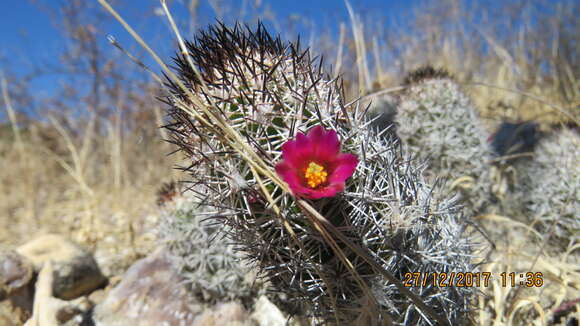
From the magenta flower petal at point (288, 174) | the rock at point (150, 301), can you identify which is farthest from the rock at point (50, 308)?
the magenta flower petal at point (288, 174)

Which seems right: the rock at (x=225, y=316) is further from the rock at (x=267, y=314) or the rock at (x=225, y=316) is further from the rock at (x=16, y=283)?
the rock at (x=16, y=283)

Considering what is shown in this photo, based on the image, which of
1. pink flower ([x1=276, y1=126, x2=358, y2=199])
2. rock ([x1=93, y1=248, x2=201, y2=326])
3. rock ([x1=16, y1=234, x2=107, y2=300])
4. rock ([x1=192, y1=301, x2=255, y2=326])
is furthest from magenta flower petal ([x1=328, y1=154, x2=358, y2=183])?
rock ([x1=16, y1=234, x2=107, y2=300])

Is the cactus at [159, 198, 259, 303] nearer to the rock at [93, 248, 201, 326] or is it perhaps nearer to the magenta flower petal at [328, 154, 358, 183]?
the rock at [93, 248, 201, 326]

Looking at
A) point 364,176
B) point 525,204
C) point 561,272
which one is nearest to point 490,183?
point 525,204

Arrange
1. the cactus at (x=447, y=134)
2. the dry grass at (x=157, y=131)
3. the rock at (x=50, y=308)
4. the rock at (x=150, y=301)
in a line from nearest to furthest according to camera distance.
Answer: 1. the rock at (x=50, y=308)
2. the rock at (x=150, y=301)
3. the cactus at (x=447, y=134)
4. the dry grass at (x=157, y=131)

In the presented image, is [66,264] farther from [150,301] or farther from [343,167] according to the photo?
[343,167]

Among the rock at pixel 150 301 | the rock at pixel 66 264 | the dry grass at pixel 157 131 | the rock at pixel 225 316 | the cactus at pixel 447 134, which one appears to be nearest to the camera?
the rock at pixel 225 316
